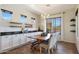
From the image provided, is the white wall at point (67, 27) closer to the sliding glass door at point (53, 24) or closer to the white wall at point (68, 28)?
the white wall at point (68, 28)

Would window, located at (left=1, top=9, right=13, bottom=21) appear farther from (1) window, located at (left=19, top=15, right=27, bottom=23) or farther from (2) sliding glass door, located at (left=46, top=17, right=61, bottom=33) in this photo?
(2) sliding glass door, located at (left=46, top=17, right=61, bottom=33)

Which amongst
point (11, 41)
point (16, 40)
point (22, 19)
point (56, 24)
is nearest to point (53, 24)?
point (56, 24)

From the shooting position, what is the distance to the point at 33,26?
4289 millimetres

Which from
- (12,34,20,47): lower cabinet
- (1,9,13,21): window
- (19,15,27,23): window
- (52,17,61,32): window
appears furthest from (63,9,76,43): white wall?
(1,9,13,21): window

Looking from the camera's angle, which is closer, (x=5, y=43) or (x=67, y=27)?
(x=5, y=43)

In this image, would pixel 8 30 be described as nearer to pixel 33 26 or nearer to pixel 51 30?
pixel 33 26

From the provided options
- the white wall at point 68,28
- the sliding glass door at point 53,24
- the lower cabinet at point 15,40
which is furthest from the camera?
the white wall at point 68,28

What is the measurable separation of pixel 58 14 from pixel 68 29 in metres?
0.99

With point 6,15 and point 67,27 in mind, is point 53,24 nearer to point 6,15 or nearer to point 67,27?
point 67,27

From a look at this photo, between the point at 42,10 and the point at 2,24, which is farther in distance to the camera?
the point at 42,10

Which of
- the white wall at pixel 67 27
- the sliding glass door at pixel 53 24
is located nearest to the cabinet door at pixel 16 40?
the white wall at pixel 67 27
